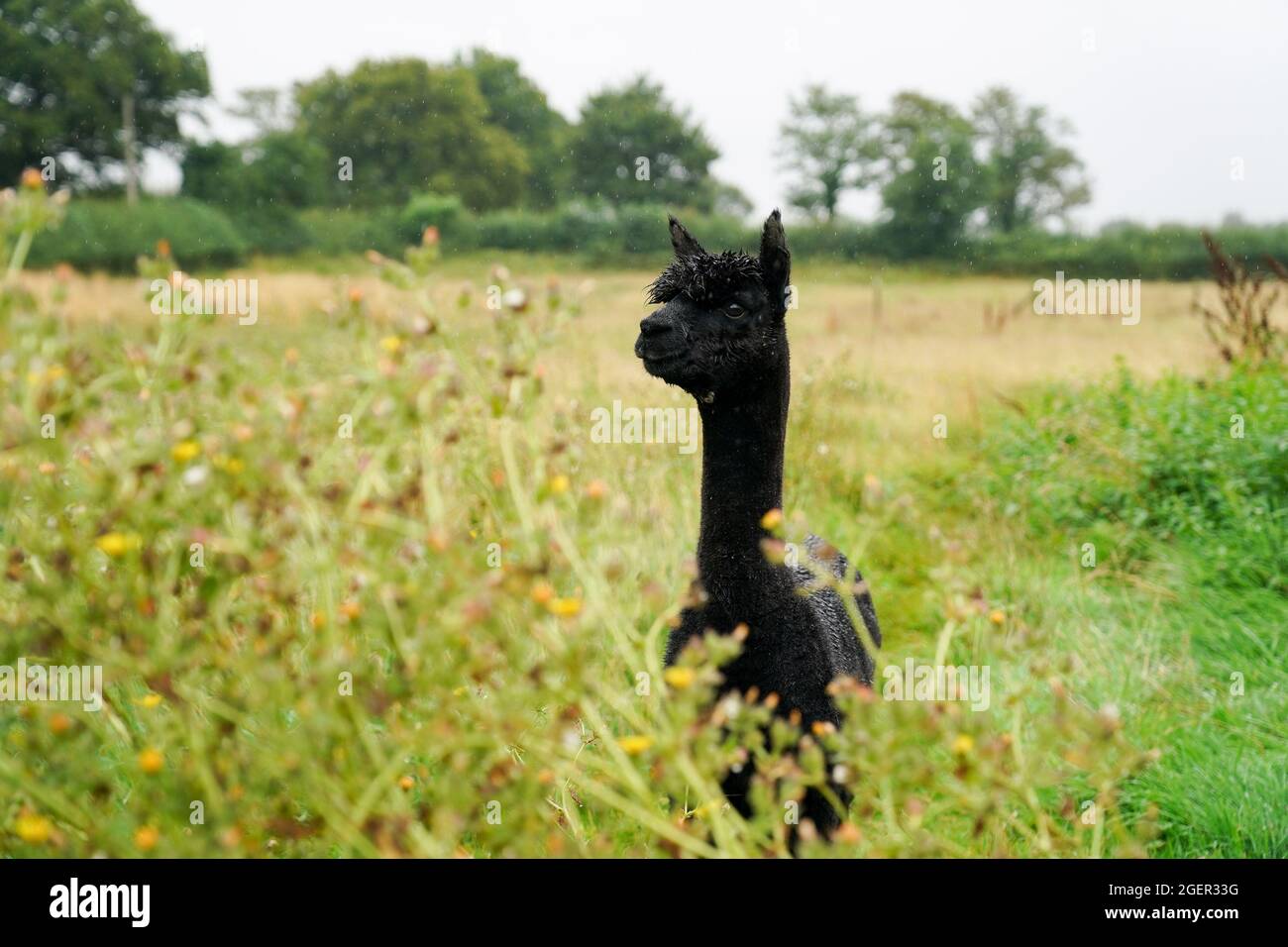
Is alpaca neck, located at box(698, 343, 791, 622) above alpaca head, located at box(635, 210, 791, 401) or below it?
below

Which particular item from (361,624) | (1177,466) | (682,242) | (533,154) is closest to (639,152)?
(533,154)

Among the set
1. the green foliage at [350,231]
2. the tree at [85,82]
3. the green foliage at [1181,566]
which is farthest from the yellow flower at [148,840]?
the green foliage at [350,231]

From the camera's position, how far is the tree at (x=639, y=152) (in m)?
17.0

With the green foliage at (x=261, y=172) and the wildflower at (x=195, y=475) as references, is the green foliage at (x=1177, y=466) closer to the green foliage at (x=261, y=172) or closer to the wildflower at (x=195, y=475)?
the wildflower at (x=195, y=475)

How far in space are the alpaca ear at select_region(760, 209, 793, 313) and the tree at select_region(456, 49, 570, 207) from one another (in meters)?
14.9

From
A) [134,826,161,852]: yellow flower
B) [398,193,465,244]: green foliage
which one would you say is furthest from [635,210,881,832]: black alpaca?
[398,193,465,244]: green foliage

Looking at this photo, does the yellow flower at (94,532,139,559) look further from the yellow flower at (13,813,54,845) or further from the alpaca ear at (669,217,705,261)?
the alpaca ear at (669,217,705,261)

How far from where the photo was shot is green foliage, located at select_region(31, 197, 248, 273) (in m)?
11.8

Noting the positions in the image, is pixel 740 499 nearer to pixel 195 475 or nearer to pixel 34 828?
pixel 195 475

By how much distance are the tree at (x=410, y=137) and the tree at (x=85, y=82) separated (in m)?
5.65

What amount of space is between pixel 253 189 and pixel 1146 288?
16.4 meters

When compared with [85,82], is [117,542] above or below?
below

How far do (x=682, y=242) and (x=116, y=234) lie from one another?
1115 centimetres

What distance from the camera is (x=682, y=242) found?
3201mm
